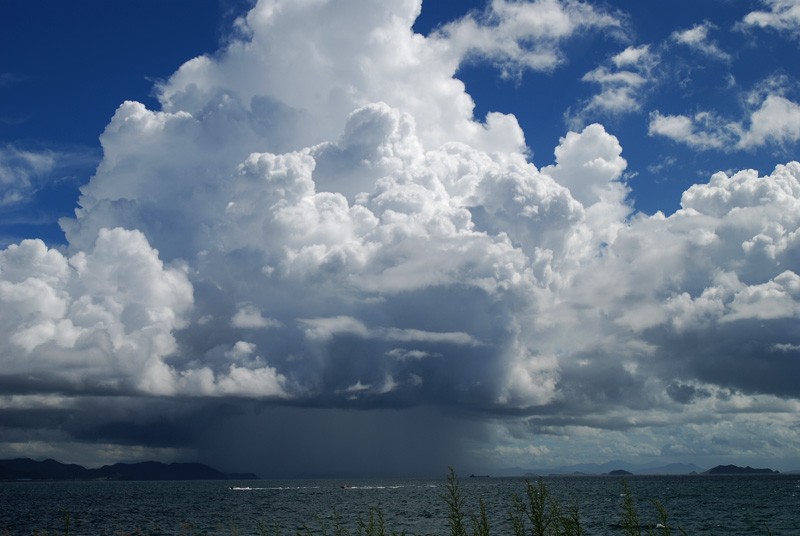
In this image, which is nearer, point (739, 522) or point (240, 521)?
point (739, 522)

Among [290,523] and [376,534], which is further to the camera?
[290,523]

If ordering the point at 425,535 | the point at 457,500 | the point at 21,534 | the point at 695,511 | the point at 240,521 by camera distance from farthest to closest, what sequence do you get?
the point at 695,511 < the point at 240,521 < the point at 21,534 < the point at 425,535 < the point at 457,500

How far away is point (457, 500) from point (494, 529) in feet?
291

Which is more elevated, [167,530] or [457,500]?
[457,500]

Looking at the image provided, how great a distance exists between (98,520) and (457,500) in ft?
482

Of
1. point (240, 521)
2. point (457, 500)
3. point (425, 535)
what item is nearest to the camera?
point (457, 500)

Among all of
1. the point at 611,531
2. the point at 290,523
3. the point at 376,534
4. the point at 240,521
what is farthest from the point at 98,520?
the point at 376,534

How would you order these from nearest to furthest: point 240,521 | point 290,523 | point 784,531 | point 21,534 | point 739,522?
point 784,531 < point 21,534 < point 739,522 < point 290,523 < point 240,521

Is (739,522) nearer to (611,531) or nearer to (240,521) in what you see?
(611,531)

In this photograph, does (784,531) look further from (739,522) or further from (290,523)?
(290,523)

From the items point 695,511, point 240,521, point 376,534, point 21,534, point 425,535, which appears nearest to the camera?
point 376,534

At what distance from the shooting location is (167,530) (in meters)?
110

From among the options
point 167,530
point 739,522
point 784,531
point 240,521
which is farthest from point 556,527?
point 240,521

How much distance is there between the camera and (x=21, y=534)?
4136 inches
